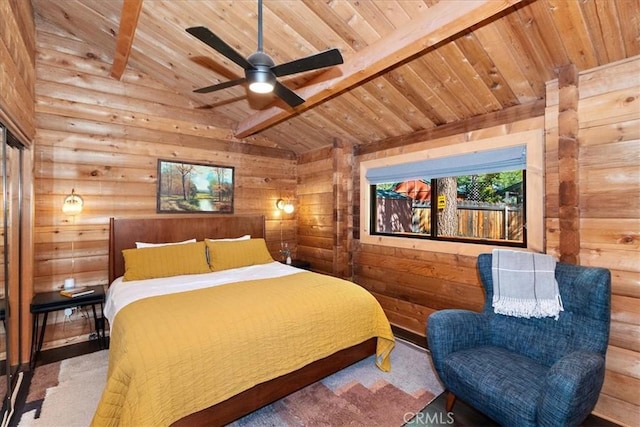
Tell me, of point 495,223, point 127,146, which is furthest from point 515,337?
point 127,146

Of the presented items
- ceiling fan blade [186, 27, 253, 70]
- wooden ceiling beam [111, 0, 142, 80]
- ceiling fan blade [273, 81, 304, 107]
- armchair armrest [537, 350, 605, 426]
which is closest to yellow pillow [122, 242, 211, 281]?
wooden ceiling beam [111, 0, 142, 80]

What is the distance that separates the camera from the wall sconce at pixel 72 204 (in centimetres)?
312

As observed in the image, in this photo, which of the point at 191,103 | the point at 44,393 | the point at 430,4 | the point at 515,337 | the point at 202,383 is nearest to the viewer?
the point at 202,383

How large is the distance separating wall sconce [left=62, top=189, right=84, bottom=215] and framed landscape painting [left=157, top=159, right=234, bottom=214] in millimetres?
790

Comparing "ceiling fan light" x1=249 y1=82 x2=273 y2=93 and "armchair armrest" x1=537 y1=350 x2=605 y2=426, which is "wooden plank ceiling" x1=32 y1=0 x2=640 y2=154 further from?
"armchair armrest" x1=537 y1=350 x2=605 y2=426

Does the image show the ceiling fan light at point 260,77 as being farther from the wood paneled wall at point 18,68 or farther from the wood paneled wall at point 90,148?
the wood paneled wall at point 90,148

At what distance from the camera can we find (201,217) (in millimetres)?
4035

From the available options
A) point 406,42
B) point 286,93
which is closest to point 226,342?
point 286,93

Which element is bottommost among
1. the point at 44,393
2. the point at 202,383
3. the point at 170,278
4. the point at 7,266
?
the point at 44,393

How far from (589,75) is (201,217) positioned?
13.5 ft

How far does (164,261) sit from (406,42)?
300 centimetres

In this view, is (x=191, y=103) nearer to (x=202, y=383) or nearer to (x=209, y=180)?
(x=209, y=180)

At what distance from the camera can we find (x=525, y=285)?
2.15 m

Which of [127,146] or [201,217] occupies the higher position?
[127,146]
